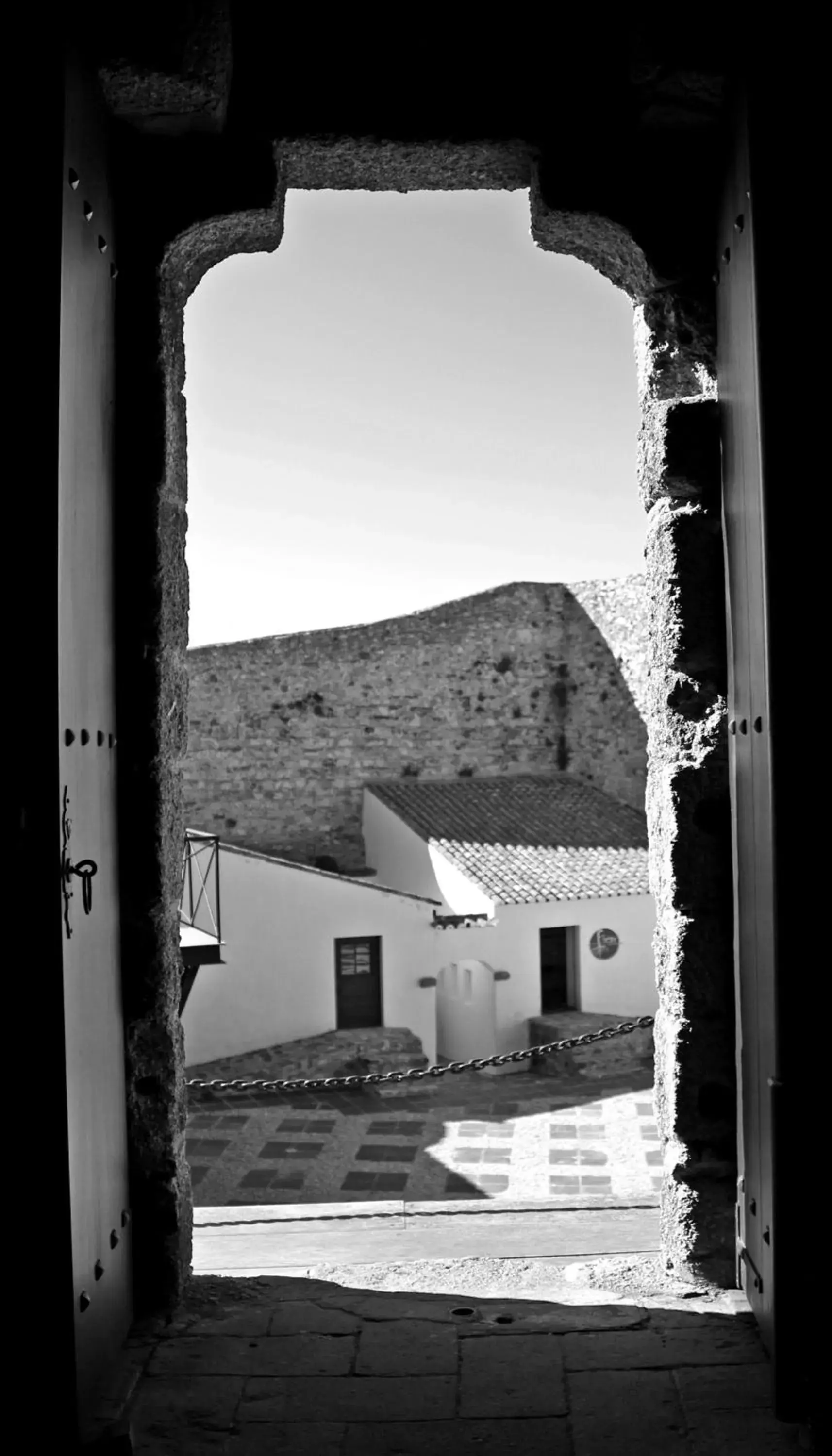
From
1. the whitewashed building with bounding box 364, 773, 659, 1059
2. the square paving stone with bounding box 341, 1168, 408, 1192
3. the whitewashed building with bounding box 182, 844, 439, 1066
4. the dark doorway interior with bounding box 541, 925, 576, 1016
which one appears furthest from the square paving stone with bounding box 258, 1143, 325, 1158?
the dark doorway interior with bounding box 541, 925, 576, 1016

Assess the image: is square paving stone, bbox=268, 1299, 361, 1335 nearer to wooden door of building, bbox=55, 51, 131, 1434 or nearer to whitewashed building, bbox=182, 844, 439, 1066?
wooden door of building, bbox=55, 51, 131, 1434

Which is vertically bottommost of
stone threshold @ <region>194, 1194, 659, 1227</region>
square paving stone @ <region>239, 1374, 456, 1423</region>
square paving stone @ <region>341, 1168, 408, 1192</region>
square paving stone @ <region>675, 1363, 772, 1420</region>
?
square paving stone @ <region>341, 1168, 408, 1192</region>

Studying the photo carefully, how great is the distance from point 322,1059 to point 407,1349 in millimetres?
10631

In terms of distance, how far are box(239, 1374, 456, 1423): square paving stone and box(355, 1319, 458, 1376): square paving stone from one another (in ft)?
0.10

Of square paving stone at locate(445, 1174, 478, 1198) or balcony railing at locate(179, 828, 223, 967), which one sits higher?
balcony railing at locate(179, 828, 223, 967)

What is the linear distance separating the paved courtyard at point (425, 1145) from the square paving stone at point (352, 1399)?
19.5 feet

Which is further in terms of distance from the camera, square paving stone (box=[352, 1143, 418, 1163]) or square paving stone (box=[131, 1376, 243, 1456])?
square paving stone (box=[352, 1143, 418, 1163])

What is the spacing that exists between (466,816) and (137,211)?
47.8 feet

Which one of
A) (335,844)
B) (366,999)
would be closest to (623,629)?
(335,844)

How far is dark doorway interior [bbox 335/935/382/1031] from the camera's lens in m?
14.4

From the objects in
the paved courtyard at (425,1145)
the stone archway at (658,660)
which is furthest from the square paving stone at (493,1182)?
the stone archway at (658,660)

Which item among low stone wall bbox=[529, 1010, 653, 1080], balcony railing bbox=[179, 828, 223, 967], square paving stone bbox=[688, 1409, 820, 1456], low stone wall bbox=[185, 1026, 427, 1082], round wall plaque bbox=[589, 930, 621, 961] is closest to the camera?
square paving stone bbox=[688, 1409, 820, 1456]

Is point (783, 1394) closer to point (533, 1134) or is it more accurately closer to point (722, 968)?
point (722, 968)

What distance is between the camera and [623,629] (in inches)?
742
